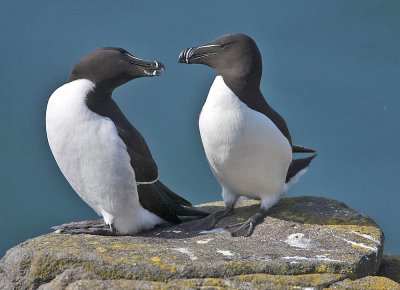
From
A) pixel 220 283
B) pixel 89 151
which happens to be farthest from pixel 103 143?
pixel 220 283

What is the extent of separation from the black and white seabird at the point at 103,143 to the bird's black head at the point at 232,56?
37 centimetres

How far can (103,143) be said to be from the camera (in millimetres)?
4504

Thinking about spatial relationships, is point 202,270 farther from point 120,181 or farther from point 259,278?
point 120,181

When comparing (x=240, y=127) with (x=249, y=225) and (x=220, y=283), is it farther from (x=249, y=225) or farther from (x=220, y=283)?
(x=220, y=283)

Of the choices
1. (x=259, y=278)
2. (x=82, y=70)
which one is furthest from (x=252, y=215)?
(x=82, y=70)

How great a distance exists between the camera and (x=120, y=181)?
4566 millimetres

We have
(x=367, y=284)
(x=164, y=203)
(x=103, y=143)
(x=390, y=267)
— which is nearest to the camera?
(x=367, y=284)

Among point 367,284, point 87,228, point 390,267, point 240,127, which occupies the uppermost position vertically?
point 240,127

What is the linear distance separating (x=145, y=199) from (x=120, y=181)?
0.30 metres

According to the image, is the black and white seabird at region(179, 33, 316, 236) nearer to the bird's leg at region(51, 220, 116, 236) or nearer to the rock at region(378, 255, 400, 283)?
the bird's leg at region(51, 220, 116, 236)

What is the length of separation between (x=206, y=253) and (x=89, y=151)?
0.89 metres

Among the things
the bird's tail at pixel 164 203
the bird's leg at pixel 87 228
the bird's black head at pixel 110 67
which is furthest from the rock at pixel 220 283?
the bird's black head at pixel 110 67

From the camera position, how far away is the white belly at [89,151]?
14.8 ft

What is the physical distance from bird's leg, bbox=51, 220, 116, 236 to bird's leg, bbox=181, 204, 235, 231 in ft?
1.70
